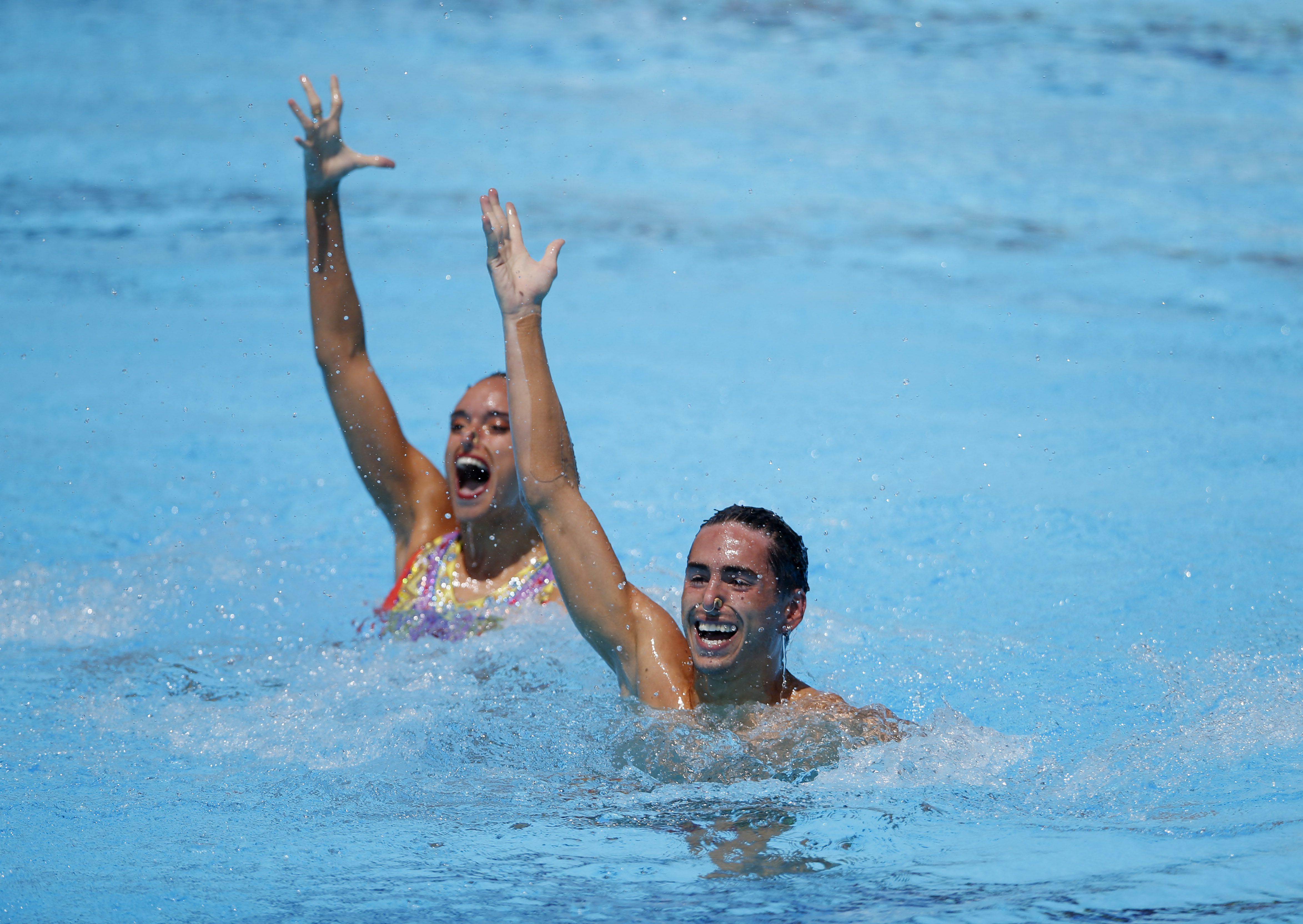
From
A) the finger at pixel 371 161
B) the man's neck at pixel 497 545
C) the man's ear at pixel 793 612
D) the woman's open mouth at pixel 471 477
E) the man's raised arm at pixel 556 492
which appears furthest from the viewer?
the man's neck at pixel 497 545

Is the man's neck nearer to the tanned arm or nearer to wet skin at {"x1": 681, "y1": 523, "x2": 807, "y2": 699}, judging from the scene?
the tanned arm

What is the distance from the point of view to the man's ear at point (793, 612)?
3.44 meters

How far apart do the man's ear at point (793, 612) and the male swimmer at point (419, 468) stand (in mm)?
1061

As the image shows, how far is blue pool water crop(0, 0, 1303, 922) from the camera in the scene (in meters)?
3.20

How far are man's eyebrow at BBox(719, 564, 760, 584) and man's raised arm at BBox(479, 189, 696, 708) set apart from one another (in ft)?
0.79

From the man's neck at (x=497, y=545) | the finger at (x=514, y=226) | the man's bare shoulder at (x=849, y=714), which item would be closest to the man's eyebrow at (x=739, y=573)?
the man's bare shoulder at (x=849, y=714)

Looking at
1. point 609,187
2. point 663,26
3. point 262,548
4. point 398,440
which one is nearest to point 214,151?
point 609,187

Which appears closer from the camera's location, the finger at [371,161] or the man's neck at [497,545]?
the finger at [371,161]

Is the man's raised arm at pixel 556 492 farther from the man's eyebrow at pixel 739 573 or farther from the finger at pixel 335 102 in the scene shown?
the finger at pixel 335 102

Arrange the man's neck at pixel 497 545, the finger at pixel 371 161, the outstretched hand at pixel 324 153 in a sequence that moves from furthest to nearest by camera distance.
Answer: the man's neck at pixel 497 545
the outstretched hand at pixel 324 153
the finger at pixel 371 161

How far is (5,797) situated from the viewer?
3473mm

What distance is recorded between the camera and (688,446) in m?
7.28

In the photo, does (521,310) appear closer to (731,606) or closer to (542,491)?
(542,491)

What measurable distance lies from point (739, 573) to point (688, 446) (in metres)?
3.97
